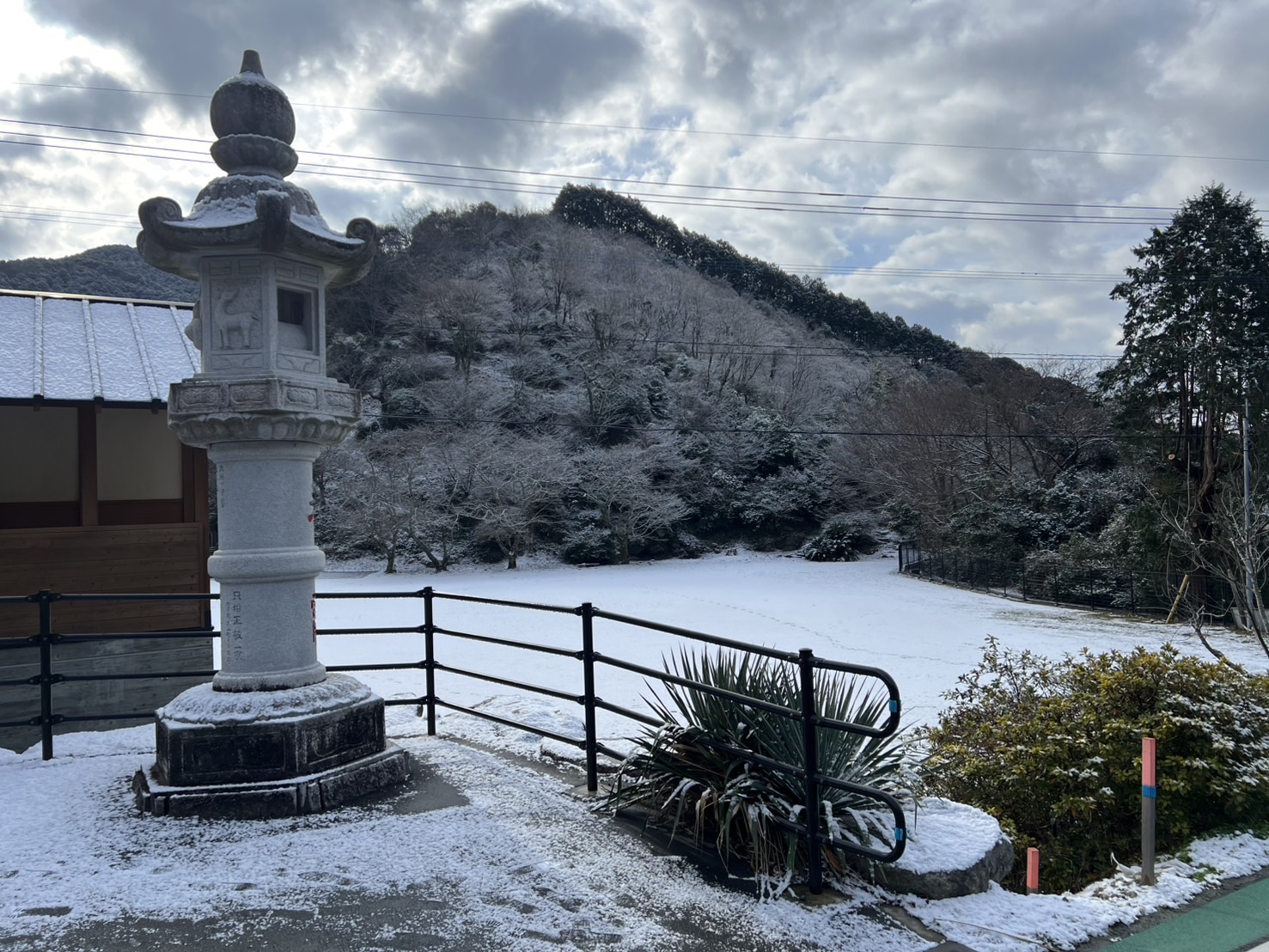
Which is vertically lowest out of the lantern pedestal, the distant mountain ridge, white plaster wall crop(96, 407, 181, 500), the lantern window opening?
the lantern pedestal

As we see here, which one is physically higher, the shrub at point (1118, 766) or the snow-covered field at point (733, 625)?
the shrub at point (1118, 766)

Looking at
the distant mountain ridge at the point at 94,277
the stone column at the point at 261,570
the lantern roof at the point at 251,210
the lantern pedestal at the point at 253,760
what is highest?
the distant mountain ridge at the point at 94,277

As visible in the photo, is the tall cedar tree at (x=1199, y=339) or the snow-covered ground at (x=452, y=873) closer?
the snow-covered ground at (x=452, y=873)

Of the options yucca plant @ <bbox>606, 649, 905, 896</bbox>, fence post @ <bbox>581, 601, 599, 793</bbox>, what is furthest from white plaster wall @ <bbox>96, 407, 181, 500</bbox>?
yucca plant @ <bbox>606, 649, 905, 896</bbox>

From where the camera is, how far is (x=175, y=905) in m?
3.43

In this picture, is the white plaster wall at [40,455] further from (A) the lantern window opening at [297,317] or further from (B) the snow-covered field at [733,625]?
(A) the lantern window opening at [297,317]

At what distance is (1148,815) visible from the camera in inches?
161

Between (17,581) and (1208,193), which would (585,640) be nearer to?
(17,581)

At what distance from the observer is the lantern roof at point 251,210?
4.74 metres

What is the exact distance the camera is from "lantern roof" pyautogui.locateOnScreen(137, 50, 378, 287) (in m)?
4.74

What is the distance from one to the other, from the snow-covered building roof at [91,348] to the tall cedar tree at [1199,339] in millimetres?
21870

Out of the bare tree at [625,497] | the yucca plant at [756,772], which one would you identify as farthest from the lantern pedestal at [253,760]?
the bare tree at [625,497]

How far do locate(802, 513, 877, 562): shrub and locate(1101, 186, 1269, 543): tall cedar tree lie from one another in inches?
472

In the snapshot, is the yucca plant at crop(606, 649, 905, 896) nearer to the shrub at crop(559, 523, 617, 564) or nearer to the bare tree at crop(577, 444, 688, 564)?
the shrub at crop(559, 523, 617, 564)
